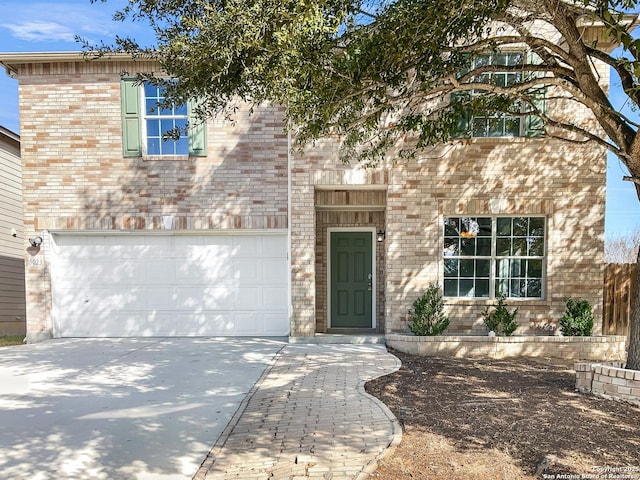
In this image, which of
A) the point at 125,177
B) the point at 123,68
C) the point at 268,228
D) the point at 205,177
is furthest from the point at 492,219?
the point at 123,68

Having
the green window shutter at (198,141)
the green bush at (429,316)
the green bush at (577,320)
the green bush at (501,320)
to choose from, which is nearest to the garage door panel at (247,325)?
the green bush at (429,316)

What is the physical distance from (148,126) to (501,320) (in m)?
8.35

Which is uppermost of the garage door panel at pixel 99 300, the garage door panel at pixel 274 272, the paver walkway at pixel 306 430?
the garage door panel at pixel 274 272

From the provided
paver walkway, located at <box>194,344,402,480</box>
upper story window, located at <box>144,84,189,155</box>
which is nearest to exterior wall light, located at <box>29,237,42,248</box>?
upper story window, located at <box>144,84,189,155</box>

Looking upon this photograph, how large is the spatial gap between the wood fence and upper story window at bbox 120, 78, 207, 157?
8.76 metres

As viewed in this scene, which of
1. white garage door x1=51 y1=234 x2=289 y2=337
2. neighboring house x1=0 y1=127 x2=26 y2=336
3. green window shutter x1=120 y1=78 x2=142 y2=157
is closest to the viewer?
green window shutter x1=120 y1=78 x2=142 y2=157

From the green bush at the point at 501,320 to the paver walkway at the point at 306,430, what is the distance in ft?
8.91

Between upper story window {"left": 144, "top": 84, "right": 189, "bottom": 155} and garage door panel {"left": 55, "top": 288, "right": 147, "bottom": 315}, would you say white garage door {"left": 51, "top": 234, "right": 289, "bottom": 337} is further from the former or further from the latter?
upper story window {"left": 144, "top": 84, "right": 189, "bottom": 155}

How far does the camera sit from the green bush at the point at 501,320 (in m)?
6.83

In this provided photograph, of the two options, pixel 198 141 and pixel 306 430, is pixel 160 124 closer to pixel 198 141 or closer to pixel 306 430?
pixel 198 141

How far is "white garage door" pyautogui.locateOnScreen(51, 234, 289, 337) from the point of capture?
8.23 metres

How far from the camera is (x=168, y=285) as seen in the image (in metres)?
8.23

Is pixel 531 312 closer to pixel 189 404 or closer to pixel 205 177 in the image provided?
pixel 189 404

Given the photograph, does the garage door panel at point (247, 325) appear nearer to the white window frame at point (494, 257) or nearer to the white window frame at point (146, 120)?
the white window frame at point (146, 120)
